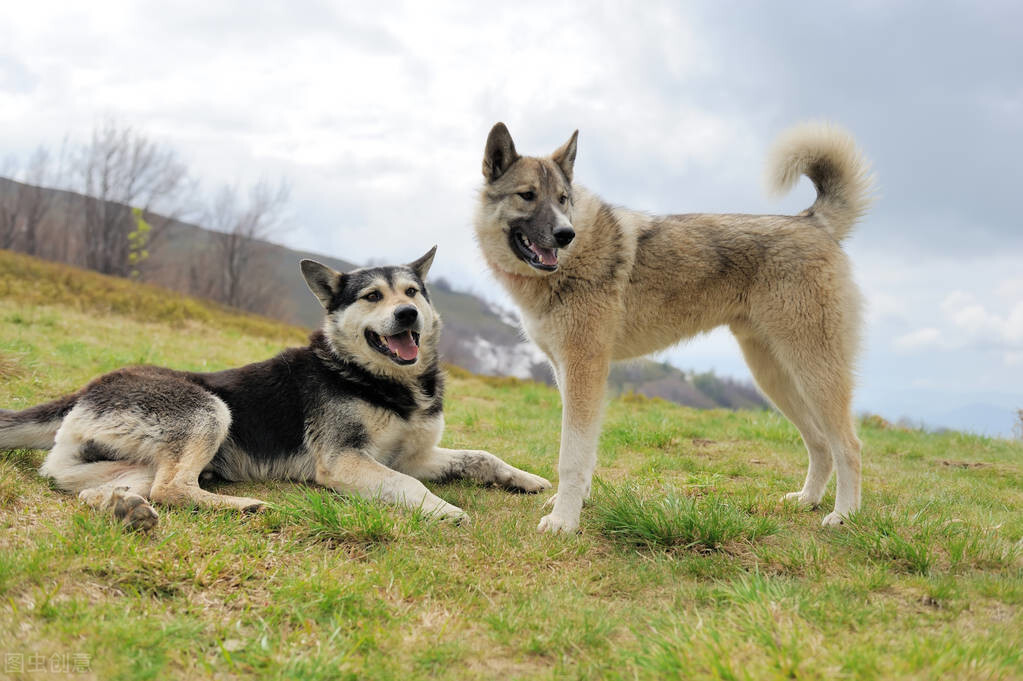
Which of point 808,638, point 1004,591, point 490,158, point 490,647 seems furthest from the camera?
point 490,158

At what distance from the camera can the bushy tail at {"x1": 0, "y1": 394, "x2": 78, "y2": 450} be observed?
14.9 ft

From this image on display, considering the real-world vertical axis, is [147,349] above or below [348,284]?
below

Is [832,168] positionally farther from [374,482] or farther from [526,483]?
[374,482]

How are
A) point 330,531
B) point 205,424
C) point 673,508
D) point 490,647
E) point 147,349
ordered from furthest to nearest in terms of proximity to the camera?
point 147,349 → point 205,424 → point 673,508 → point 330,531 → point 490,647

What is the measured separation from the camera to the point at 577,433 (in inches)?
167

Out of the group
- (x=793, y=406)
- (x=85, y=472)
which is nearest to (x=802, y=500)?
(x=793, y=406)

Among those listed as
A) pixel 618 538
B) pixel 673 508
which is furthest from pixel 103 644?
pixel 673 508

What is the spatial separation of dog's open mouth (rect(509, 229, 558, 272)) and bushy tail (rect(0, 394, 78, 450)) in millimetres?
3230

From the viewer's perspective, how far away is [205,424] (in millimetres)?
4531

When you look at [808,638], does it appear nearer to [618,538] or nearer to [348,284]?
[618,538]

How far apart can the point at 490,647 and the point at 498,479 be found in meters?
2.44

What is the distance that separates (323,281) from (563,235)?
2.03 meters

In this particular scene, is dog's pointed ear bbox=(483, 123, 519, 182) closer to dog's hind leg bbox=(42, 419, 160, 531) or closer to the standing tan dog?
the standing tan dog

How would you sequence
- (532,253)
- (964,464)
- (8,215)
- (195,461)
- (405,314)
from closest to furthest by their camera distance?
1. (195,461)
2. (532,253)
3. (405,314)
4. (964,464)
5. (8,215)
